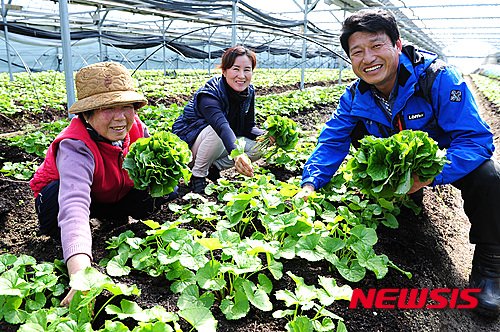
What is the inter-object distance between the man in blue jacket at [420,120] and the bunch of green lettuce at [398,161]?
0.12m

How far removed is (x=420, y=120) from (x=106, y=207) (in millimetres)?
2104

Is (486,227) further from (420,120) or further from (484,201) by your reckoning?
(420,120)

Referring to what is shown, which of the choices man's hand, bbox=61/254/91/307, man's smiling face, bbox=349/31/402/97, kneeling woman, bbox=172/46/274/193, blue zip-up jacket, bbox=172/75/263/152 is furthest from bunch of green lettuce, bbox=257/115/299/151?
man's hand, bbox=61/254/91/307

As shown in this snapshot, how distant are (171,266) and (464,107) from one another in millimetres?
1835

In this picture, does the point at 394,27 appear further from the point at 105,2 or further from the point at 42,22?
the point at 42,22

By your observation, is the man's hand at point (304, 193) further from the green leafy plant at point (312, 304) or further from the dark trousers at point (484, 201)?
the dark trousers at point (484, 201)

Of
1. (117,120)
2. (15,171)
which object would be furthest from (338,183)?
(15,171)

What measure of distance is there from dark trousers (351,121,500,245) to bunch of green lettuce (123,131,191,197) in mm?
1622

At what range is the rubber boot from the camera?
187 centimetres

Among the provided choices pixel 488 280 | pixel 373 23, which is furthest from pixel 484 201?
pixel 373 23

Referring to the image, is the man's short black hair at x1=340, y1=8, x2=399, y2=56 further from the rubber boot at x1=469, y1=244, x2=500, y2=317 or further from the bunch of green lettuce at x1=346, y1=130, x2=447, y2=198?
the rubber boot at x1=469, y1=244, x2=500, y2=317

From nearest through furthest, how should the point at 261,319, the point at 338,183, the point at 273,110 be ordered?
the point at 261,319, the point at 338,183, the point at 273,110

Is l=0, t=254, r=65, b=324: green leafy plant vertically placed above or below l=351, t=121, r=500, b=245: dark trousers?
below

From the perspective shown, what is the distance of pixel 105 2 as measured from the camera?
968 cm
